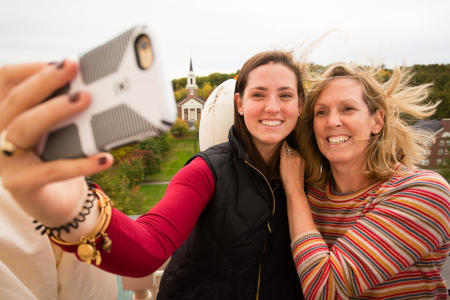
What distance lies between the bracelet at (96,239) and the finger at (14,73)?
0.32 metres

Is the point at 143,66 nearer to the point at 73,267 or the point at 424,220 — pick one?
the point at 73,267

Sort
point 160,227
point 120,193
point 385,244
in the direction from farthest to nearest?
1. point 120,193
2. point 385,244
3. point 160,227

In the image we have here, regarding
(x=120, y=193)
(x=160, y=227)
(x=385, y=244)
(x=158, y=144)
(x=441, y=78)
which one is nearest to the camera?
(x=160, y=227)

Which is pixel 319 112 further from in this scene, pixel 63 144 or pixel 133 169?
pixel 133 169

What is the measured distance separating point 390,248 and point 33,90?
3.96ft

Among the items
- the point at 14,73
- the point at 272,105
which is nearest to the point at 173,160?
the point at 272,105

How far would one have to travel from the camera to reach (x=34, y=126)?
17.7 inches

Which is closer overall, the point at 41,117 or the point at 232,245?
the point at 41,117

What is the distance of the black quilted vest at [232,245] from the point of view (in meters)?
1.15

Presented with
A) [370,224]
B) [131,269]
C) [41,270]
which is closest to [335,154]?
[370,224]

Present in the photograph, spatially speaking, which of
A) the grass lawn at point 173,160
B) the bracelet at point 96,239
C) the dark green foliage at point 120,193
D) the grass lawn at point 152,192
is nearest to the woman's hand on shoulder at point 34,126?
the bracelet at point 96,239

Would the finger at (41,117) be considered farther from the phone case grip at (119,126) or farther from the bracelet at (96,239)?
the bracelet at (96,239)

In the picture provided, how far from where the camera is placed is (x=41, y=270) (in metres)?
0.82

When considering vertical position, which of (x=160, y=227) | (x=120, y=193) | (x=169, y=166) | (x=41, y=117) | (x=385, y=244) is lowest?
(x=169, y=166)
